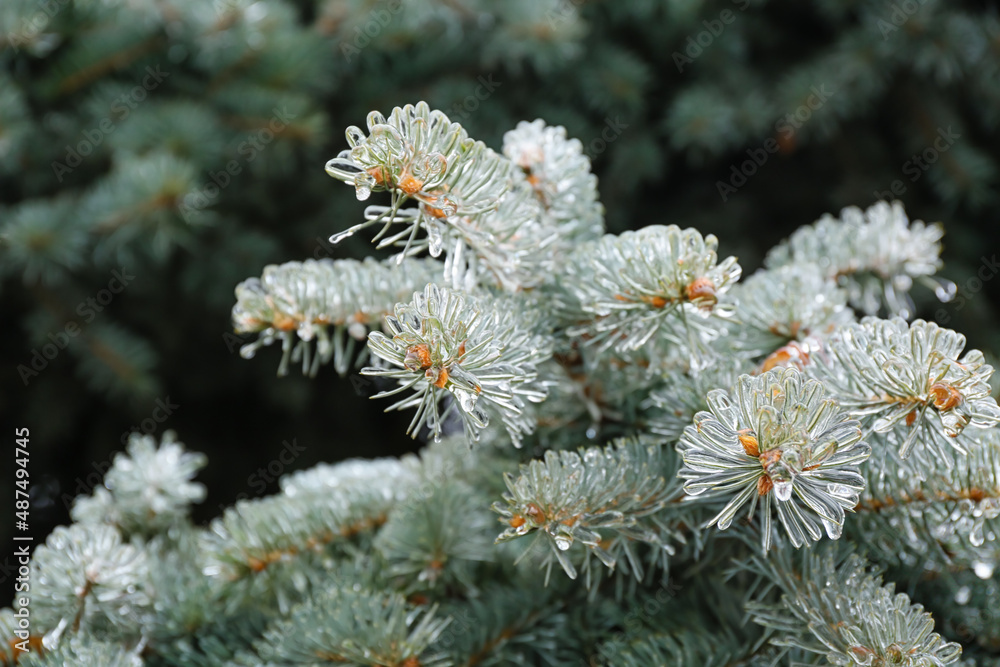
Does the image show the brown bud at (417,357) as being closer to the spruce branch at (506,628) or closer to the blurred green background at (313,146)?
the spruce branch at (506,628)

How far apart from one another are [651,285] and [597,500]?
0.10 m

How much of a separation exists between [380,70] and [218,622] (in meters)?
0.81

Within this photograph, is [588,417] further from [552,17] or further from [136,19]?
[136,19]

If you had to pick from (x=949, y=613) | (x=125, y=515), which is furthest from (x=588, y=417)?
(x=125, y=515)

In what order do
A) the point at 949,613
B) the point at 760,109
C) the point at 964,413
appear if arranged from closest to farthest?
the point at 964,413 → the point at 949,613 → the point at 760,109

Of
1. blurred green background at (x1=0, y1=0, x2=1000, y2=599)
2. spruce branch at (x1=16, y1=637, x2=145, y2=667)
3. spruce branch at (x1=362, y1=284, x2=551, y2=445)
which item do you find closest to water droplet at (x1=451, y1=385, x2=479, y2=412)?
spruce branch at (x1=362, y1=284, x2=551, y2=445)

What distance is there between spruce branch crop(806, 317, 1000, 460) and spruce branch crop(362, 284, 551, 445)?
0.44 ft

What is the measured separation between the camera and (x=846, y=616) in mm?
321

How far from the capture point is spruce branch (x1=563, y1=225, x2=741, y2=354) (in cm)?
34

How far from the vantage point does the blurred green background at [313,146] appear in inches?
35.8

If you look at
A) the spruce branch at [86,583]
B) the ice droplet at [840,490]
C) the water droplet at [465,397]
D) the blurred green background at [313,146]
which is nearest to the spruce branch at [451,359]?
the water droplet at [465,397]

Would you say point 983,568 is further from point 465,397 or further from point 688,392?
point 465,397

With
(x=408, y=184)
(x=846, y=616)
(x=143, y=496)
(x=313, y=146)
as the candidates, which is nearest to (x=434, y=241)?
(x=408, y=184)

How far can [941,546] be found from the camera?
375 millimetres
